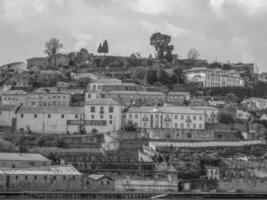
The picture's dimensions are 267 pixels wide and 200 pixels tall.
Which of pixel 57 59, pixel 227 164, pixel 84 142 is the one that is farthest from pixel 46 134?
pixel 57 59

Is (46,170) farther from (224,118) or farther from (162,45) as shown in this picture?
(162,45)

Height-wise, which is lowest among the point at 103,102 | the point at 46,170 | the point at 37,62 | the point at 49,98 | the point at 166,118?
the point at 46,170

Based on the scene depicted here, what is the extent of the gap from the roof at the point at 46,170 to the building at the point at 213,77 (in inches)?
1861

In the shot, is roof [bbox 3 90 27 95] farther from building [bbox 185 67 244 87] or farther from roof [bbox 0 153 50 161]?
building [bbox 185 67 244 87]

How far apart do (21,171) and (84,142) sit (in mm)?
15250

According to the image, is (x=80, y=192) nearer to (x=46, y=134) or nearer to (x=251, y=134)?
(x=46, y=134)

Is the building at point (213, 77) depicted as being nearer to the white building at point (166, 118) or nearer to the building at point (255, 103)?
the building at point (255, 103)

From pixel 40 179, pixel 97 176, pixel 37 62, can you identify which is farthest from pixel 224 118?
pixel 37 62

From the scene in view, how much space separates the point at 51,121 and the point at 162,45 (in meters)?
42.1

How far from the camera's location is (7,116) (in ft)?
257

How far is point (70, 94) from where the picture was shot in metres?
87.9

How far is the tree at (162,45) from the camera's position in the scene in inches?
4542

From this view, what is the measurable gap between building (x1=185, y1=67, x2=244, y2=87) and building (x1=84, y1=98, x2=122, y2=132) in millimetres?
29049

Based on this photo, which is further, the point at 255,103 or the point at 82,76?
the point at 82,76
